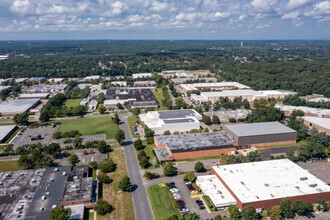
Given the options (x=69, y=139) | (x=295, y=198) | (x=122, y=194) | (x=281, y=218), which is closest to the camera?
(x=281, y=218)

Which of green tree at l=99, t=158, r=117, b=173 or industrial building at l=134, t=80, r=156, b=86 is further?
industrial building at l=134, t=80, r=156, b=86

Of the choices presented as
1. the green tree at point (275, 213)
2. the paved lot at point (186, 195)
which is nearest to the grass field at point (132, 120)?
the paved lot at point (186, 195)

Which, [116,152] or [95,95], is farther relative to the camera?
[95,95]

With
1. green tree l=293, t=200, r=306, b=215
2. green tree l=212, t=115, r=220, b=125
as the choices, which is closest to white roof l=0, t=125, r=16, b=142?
green tree l=212, t=115, r=220, b=125

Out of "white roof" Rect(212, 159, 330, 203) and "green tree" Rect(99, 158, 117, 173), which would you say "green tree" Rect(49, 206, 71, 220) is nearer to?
"green tree" Rect(99, 158, 117, 173)

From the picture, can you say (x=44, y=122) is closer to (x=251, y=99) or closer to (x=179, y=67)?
(x=251, y=99)

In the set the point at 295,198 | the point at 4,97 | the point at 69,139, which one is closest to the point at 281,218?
the point at 295,198
